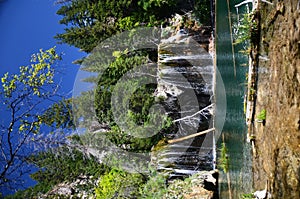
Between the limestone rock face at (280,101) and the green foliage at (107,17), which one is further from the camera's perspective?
the green foliage at (107,17)

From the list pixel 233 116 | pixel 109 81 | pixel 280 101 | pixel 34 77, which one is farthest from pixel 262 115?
pixel 109 81

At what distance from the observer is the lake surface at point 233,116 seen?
6.61 meters

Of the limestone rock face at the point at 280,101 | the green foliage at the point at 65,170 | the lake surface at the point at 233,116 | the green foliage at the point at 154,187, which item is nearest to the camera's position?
the limestone rock face at the point at 280,101

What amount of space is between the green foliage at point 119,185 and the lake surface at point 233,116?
232cm

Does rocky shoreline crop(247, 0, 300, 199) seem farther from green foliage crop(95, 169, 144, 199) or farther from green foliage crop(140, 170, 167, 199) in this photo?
green foliage crop(95, 169, 144, 199)

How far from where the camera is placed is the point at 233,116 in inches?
318

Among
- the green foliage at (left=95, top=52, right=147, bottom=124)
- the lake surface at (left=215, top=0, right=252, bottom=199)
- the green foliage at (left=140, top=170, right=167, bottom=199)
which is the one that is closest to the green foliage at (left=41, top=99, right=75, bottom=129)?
the green foliage at (left=95, top=52, right=147, bottom=124)

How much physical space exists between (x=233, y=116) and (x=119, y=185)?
146 inches

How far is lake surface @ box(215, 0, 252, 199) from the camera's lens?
21.7 ft

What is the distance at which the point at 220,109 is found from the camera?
30.9ft

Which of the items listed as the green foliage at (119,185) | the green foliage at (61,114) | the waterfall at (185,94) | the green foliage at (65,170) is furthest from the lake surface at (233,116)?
the green foliage at (61,114)

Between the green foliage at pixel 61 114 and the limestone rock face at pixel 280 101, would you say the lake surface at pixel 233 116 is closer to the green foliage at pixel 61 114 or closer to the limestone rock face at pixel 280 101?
the limestone rock face at pixel 280 101

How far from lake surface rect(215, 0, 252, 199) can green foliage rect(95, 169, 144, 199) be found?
232 centimetres

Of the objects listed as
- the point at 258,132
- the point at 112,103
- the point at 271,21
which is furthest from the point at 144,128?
the point at 271,21
